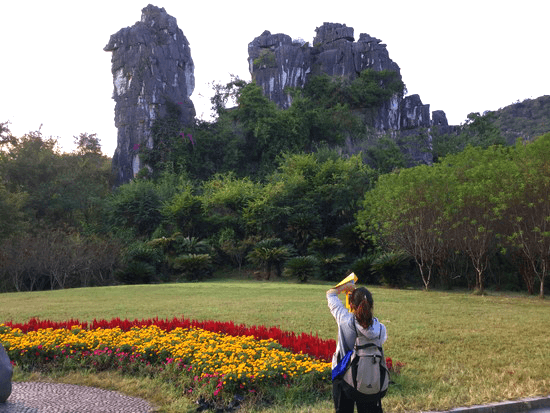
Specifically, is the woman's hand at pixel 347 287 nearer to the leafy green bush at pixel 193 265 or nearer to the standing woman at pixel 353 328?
the standing woman at pixel 353 328

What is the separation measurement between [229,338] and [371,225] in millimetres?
15298

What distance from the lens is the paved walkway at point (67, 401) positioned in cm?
529

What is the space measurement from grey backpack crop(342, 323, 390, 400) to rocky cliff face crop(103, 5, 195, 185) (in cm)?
3539

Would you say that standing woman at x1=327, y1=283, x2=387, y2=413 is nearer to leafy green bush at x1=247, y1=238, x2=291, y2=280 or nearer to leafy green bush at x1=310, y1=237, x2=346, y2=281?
leafy green bush at x1=310, y1=237, x2=346, y2=281

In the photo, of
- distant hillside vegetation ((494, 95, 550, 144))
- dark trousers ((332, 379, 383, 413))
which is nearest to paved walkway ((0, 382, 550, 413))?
dark trousers ((332, 379, 383, 413))

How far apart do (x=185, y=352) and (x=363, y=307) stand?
3.48 meters

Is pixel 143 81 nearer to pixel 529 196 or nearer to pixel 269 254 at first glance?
pixel 269 254

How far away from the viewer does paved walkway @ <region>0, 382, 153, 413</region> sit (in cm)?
529

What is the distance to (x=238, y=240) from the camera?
26484mm

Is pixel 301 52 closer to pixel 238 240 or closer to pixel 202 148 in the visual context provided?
pixel 202 148

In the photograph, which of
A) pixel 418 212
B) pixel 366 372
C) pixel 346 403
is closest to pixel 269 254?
pixel 418 212

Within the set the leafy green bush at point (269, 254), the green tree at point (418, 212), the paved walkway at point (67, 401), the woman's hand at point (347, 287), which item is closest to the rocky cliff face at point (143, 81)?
the leafy green bush at point (269, 254)

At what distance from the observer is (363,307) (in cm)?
363

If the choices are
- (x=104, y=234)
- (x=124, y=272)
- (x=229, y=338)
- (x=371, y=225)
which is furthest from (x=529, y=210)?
(x=104, y=234)
